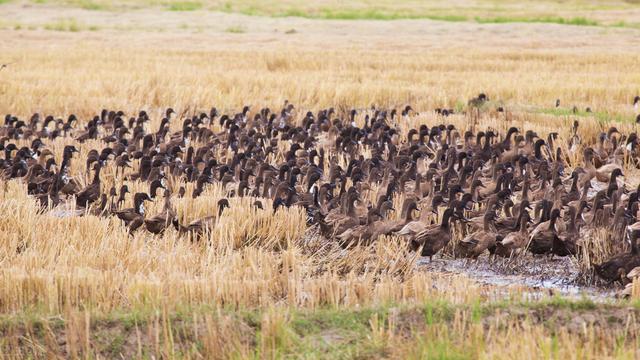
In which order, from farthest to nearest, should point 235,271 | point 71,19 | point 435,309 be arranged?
point 71,19 → point 235,271 → point 435,309

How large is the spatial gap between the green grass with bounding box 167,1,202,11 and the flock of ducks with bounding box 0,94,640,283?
53435 millimetres

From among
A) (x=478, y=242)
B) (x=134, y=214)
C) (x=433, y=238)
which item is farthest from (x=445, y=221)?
(x=134, y=214)

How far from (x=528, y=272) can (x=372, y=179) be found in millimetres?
3605

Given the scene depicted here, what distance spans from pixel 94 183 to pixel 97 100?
29.5ft

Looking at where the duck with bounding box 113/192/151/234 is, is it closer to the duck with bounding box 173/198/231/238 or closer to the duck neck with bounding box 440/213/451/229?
the duck with bounding box 173/198/231/238

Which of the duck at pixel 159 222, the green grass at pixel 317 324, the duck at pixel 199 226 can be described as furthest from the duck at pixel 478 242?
the duck at pixel 159 222

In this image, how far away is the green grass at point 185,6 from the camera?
70.1m

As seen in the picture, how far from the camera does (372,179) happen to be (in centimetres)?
1208

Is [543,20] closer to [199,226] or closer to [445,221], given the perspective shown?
[445,221]

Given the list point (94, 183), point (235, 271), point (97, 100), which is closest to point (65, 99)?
point (97, 100)

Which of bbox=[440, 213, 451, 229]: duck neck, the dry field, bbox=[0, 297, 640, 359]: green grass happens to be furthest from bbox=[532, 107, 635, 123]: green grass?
bbox=[0, 297, 640, 359]: green grass

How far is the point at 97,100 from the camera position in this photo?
774 inches

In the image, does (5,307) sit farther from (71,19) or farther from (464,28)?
(71,19)

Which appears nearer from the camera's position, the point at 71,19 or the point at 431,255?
the point at 431,255
